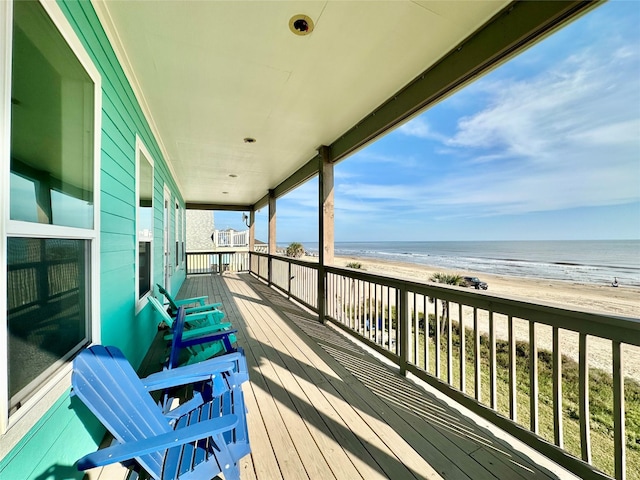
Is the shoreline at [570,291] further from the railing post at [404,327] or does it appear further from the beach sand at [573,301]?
the railing post at [404,327]

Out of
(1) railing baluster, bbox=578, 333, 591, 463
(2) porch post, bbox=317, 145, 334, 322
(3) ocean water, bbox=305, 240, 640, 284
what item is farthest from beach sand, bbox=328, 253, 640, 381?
(3) ocean water, bbox=305, 240, 640, 284

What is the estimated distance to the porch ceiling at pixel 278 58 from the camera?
71.4 inches

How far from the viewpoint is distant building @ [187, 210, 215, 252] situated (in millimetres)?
18469

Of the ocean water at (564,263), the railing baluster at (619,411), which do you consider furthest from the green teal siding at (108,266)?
the ocean water at (564,263)

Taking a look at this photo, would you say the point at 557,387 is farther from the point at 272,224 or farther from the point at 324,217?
the point at 272,224

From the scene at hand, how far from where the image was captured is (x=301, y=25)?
1925 millimetres

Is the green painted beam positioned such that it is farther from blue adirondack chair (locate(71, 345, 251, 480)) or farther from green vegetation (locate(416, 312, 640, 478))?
blue adirondack chair (locate(71, 345, 251, 480))

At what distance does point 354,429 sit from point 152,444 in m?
1.29

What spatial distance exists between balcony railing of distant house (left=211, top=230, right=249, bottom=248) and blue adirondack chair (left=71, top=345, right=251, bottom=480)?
1407 cm

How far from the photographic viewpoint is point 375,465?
155 centimetres

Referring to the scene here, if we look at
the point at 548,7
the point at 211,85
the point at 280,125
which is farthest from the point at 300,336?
the point at 548,7

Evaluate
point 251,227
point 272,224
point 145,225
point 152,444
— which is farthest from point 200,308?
point 251,227

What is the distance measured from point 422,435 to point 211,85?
10.9ft

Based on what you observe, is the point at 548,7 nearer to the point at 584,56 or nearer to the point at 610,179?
the point at 584,56
